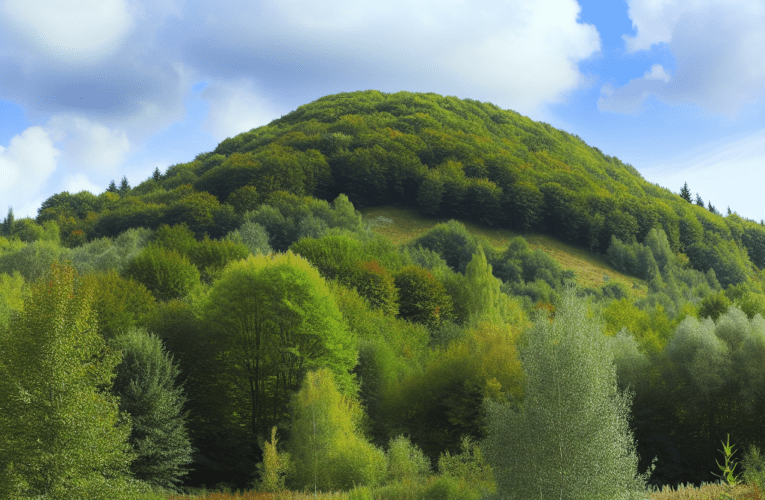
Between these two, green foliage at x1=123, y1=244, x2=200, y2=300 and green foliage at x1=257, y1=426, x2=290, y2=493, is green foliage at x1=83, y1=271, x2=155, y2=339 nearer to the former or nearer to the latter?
green foliage at x1=123, y1=244, x2=200, y2=300

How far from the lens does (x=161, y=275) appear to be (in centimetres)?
5053

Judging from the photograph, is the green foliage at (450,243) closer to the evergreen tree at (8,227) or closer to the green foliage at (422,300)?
the green foliage at (422,300)

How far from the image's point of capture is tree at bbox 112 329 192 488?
30875 millimetres

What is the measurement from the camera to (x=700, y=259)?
360ft

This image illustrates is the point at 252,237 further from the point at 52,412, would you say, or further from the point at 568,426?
the point at 568,426

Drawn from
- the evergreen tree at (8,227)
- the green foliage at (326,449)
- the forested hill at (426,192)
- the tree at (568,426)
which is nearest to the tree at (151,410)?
the green foliage at (326,449)

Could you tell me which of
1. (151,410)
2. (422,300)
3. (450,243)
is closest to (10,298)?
(151,410)

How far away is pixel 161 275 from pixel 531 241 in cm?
7033

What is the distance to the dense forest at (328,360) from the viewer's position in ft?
63.7

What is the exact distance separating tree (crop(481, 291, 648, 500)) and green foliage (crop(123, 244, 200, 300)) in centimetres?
3861

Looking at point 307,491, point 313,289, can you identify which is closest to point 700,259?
point 313,289

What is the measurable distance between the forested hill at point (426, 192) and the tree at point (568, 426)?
74951 mm

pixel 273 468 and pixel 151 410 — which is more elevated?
pixel 151 410

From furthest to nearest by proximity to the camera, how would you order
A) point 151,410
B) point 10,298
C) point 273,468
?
point 10,298 < point 151,410 < point 273,468
